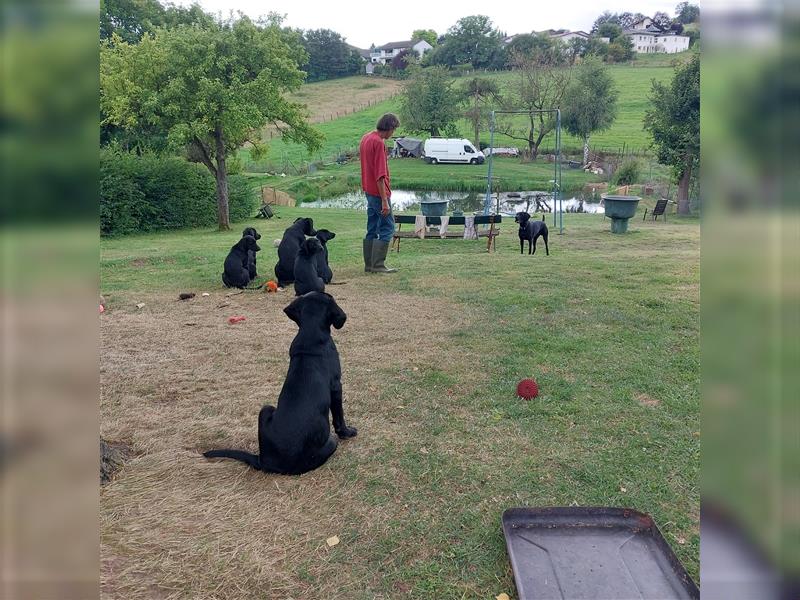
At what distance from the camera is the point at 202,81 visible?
19.9 meters

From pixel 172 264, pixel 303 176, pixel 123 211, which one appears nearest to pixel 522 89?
pixel 303 176

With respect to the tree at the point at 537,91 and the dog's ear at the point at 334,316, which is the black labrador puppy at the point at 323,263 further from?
the tree at the point at 537,91

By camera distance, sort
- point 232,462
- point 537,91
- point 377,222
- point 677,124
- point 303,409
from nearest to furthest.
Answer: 1. point 303,409
2. point 232,462
3. point 377,222
4. point 677,124
5. point 537,91

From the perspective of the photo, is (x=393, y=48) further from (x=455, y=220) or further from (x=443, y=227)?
(x=443, y=227)

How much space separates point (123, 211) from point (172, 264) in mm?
9879

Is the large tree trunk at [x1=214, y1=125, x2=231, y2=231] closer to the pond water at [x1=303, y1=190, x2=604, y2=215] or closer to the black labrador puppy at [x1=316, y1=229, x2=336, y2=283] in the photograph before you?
the pond water at [x1=303, y1=190, x2=604, y2=215]

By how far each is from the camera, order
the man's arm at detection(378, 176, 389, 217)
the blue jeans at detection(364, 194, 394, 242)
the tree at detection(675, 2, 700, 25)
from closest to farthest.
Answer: the tree at detection(675, 2, 700, 25), the man's arm at detection(378, 176, 389, 217), the blue jeans at detection(364, 194, 394, 242)

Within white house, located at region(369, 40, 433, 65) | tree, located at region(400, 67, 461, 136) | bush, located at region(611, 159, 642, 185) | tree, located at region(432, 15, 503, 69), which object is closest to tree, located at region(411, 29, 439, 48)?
white house, located at region(369, 40, 433, 65)

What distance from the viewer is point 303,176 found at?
39.5 m

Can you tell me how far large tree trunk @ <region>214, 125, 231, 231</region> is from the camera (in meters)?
21.6

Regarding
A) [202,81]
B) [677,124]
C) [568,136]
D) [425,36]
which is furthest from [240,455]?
[425,36]

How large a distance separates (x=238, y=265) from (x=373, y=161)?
9.42 feet

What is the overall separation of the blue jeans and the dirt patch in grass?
3.07 metres
